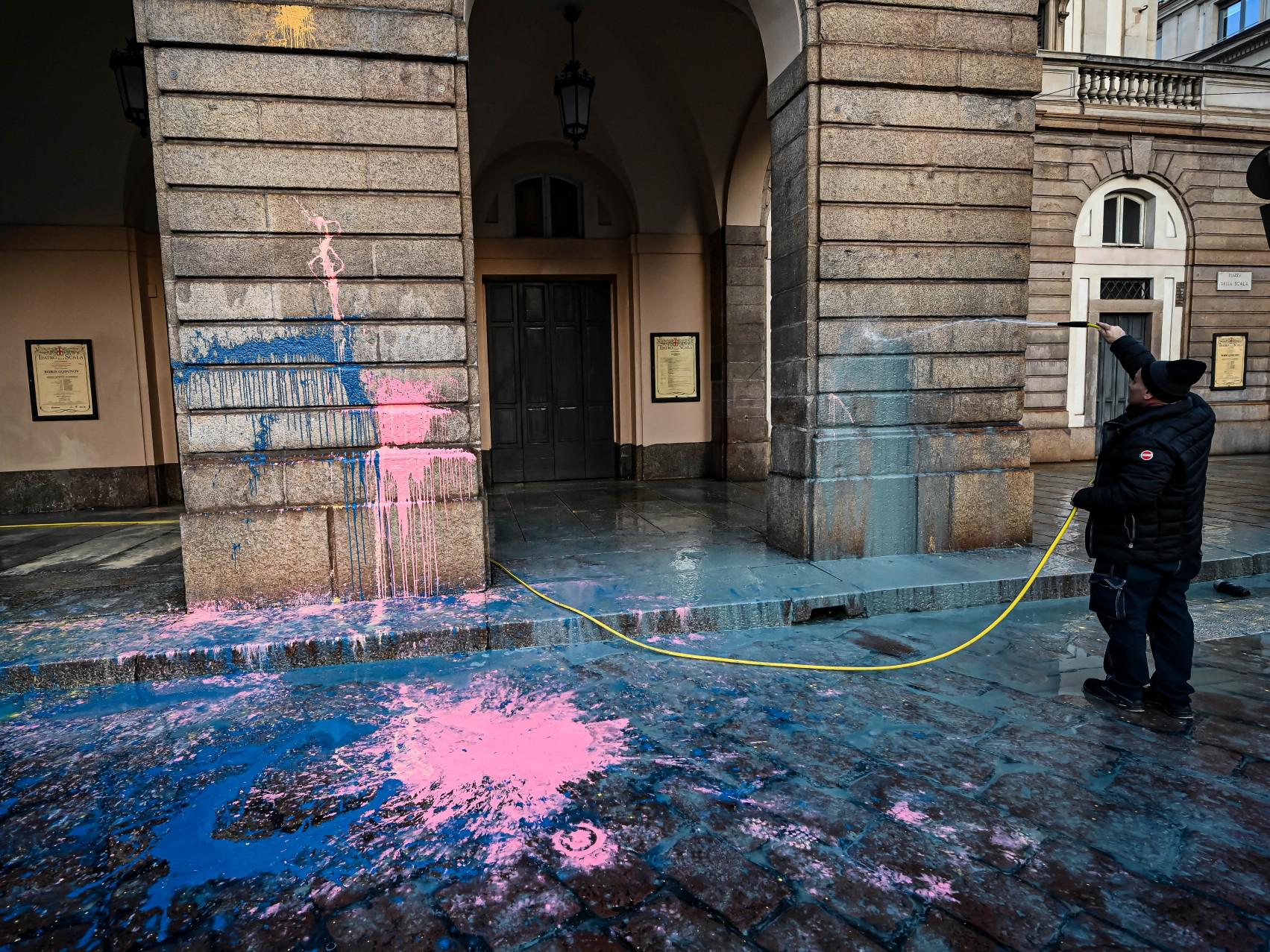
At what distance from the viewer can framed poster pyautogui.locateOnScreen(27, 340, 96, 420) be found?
10062 mm

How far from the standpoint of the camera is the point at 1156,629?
157 inches

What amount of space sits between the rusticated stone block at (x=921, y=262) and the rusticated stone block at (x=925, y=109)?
3.45 feet

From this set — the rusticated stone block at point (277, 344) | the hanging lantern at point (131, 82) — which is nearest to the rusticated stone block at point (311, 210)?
the rusticated stone block at point (277, 344)

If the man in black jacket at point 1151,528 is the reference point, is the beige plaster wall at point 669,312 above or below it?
above

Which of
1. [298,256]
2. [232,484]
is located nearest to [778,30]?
[298,256]

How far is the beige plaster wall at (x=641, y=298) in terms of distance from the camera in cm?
1188

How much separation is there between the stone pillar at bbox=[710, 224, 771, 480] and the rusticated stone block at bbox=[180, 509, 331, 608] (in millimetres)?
7478

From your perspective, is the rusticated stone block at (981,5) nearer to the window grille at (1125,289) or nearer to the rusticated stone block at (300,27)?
the rusticated stone block at (300,27)

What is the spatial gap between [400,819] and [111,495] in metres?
9.88

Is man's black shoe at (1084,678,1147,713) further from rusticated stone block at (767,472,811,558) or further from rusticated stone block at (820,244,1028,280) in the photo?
rusticated stone block at (820,244,1028,280)

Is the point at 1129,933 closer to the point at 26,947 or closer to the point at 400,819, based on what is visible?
the point at 400,819

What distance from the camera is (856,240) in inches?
260

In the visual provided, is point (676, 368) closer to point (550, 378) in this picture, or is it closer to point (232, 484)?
point (550, 378)

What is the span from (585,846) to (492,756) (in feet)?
2.80
